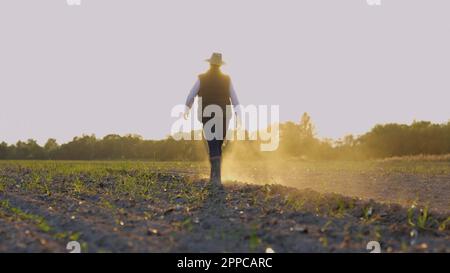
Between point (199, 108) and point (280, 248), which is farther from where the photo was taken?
point (199, 108)

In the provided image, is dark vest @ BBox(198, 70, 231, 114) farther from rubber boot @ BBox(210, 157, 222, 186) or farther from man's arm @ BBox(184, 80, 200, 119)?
rubber boot @ BBox(210, 157, 222, 186)

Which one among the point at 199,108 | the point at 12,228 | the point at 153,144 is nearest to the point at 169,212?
the point at 12,228

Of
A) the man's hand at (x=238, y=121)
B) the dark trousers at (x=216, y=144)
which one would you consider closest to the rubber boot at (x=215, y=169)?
the dark trousers at (x=216, y=144)

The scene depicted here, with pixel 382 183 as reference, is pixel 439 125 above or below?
above

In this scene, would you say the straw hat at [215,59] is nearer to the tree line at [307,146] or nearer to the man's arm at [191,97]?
the man's arm at [191,97]

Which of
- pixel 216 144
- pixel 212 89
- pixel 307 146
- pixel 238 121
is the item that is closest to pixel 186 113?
pixel 212 89

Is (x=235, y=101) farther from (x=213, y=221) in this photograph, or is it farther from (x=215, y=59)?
(x=213, y=221)

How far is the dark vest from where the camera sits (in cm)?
1313

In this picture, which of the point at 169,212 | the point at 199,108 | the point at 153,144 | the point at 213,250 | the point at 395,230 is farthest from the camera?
the point at 153,144

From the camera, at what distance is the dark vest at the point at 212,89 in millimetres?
13133

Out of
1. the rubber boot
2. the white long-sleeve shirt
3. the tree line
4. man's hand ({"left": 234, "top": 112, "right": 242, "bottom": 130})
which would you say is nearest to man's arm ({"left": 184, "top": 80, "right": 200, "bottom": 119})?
the white long-sleeve shirt
